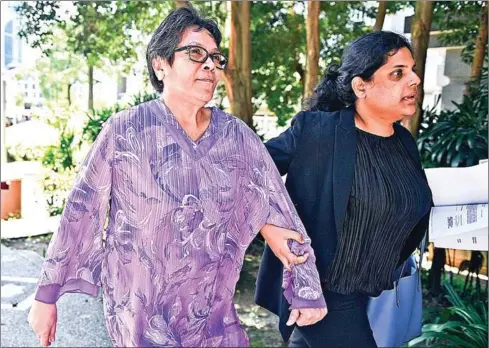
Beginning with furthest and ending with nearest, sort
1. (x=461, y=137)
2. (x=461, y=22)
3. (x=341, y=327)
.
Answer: (x=461, y=22) → (x=461, y=137) → (x=341, y=327)

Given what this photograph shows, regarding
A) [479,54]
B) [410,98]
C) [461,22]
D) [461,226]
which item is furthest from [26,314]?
[461,22]

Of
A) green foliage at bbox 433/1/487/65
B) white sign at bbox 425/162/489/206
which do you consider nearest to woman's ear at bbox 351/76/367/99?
white sign at bbox 425/162/489/206

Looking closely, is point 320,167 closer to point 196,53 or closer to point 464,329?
point 196,53

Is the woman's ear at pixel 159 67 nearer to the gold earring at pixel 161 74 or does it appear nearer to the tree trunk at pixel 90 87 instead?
the gold earring at pixel 161 74

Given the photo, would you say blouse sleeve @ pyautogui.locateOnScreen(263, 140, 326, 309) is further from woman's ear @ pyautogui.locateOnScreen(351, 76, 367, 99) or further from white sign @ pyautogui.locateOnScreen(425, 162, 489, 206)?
white sign @ pyautogui.locateOnScreen(425, 162, 489, 206)

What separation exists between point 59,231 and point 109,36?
4.46m

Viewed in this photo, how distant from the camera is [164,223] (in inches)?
58.1

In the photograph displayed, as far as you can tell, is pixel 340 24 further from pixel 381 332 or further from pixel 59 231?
pixel 59 231

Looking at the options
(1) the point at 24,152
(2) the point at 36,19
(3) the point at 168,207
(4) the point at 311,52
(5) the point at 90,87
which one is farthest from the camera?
(5) the point at 90,87

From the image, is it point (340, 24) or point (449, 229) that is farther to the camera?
point (340, 24)

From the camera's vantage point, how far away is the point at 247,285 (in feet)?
17.0

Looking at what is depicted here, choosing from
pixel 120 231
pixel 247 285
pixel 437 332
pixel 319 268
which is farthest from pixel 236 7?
pixel 120 231

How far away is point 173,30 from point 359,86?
27.0 inches

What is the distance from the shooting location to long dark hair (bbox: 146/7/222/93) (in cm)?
150
